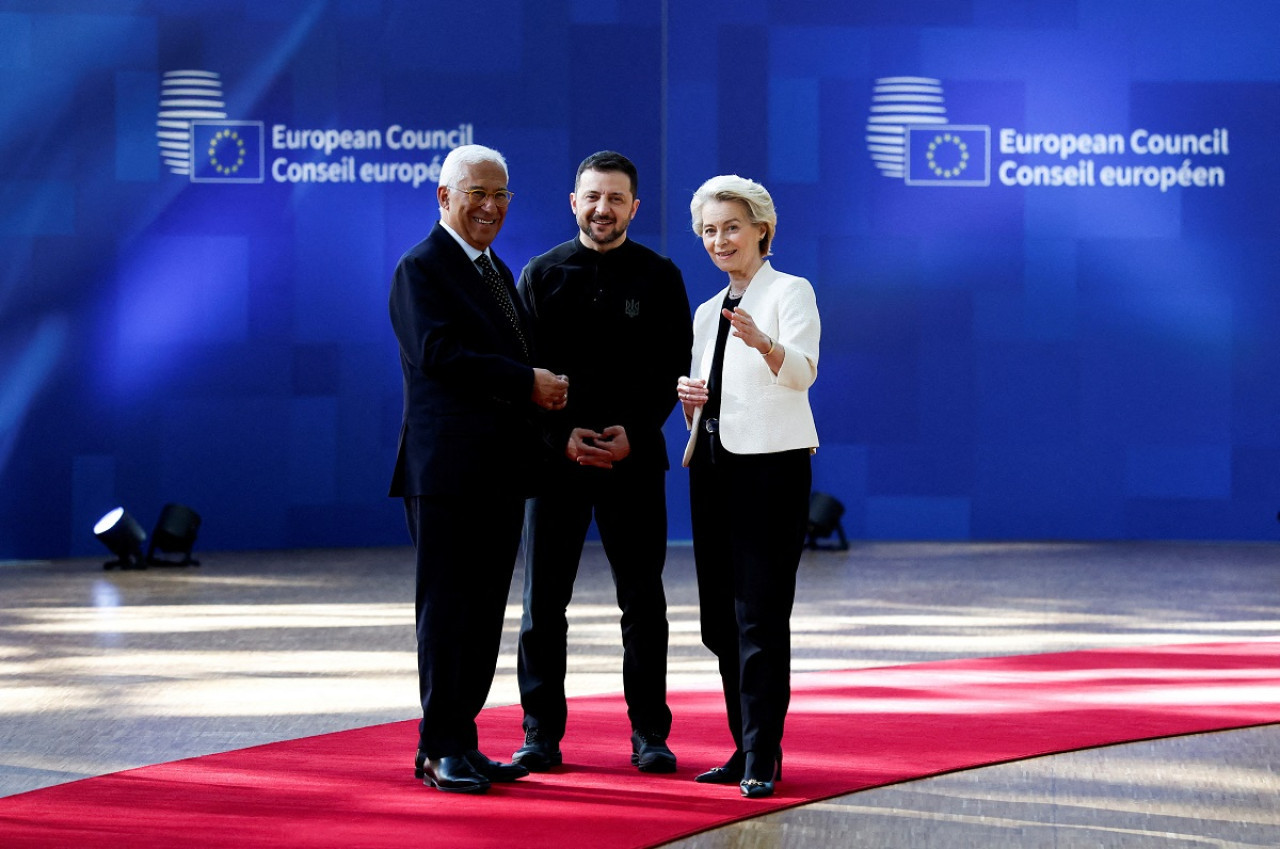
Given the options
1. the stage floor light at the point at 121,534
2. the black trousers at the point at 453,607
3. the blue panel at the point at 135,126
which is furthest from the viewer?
the blue panel at the point at 135,126

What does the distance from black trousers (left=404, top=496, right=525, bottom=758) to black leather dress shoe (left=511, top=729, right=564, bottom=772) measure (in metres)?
0.20

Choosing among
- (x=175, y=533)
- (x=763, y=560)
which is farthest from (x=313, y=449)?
(x=763, y=560)

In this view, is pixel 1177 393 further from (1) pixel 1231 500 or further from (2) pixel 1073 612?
(2) pixel 1073 612

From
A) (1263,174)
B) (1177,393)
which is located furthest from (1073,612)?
(1263,174)

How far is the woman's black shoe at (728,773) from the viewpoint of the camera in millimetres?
3945

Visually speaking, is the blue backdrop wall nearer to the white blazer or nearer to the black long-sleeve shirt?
the black long-sleeve shirt

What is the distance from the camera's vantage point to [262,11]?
948 centimetres

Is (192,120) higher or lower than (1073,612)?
higher

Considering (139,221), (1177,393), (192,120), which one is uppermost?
(192,120)

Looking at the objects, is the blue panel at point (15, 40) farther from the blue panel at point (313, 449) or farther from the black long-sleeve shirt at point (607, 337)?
the black long-sleeve shirt at point (607, 337)

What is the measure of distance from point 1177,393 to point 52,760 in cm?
738

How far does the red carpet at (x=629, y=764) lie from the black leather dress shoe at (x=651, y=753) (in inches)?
1.5

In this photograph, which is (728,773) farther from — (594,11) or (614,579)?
(594,11)

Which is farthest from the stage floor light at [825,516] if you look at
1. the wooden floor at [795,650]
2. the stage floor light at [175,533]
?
the stage floor light at [175,533]
